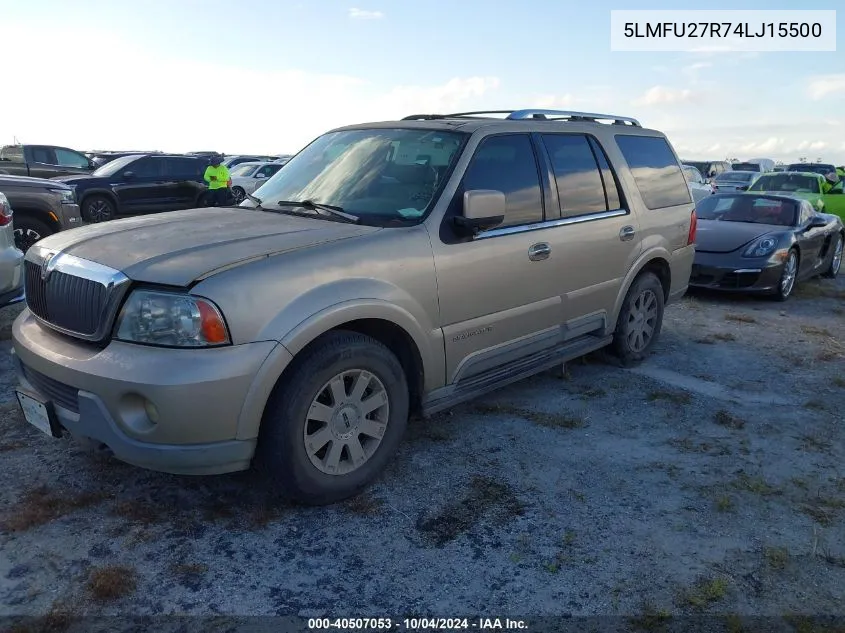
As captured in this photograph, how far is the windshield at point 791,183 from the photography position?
46.2 feet

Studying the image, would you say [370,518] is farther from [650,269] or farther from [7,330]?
[7,330]

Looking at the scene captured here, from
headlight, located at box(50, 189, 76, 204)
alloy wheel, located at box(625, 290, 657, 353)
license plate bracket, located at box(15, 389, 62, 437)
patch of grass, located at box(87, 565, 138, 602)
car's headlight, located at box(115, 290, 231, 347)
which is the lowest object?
patch of grass, located at box(87, 565, 138, 602)

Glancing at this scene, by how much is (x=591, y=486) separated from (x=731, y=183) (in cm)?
2155

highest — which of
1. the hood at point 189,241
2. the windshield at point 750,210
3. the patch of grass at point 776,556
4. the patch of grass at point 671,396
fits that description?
the hood at point 189,241

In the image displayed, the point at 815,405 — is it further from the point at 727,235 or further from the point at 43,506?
the point at 43,506

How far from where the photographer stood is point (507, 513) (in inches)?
131

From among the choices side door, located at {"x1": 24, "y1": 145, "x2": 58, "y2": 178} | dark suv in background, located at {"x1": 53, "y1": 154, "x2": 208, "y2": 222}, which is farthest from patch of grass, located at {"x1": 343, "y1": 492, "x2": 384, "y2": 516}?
side door, located at {"x1": 24, "y1": 145, "x2": 58, "y2": 178}

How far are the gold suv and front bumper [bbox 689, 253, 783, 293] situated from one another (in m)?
3.87

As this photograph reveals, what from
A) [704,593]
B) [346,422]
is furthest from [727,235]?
[346,422]

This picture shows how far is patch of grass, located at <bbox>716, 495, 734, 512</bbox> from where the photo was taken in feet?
11.2

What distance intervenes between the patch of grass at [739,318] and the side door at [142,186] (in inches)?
492

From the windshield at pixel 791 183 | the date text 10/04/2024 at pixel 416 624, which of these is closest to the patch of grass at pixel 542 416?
the date text 10/04/2024 at pixel 416 624

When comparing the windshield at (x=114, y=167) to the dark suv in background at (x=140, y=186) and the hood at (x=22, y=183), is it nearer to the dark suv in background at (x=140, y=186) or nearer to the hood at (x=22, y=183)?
the dark suv in background at (x=140, y=186)

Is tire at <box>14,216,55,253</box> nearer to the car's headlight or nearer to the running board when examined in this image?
the car's headlight
